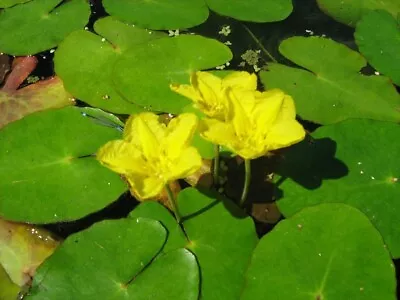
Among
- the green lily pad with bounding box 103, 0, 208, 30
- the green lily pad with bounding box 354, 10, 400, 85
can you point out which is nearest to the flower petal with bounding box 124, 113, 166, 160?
the green lily pad with bounding box 103, 0, 208, 30

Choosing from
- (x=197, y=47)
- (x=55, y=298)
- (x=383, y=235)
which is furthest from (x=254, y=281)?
(x=197, y=47)

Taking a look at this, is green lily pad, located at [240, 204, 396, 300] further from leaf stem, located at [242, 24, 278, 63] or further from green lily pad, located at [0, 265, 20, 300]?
leaf stem, located at [242, 24, 278, 63]

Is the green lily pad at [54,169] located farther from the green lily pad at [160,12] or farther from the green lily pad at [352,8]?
the green lily pad at [352,8]

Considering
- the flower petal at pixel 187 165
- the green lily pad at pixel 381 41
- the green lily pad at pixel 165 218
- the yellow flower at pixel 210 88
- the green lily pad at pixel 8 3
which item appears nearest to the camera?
the flower petal at pixel 187 165

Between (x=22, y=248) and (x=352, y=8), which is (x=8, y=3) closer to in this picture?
(x=22, y=248)

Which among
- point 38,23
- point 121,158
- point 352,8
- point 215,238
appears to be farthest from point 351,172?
point 38,23

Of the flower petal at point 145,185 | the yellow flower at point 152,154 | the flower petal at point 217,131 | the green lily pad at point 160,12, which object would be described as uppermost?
the flower petal at point 217,131

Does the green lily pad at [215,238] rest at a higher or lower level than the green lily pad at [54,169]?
lower

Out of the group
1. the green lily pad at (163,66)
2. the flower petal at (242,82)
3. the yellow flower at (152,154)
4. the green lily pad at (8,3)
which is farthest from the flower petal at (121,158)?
the green lily pad at (8,3)
